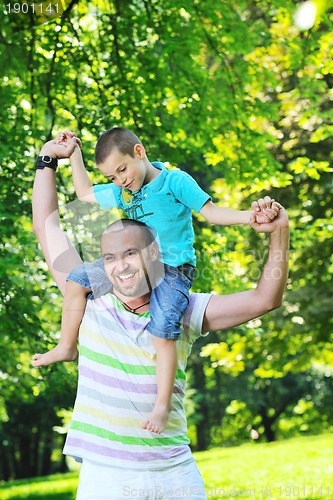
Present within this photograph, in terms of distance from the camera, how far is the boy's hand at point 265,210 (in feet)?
6.36

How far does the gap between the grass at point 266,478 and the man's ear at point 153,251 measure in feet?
15.7

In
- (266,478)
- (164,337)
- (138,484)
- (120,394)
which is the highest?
(164,337)

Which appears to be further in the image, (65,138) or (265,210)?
(65,138)

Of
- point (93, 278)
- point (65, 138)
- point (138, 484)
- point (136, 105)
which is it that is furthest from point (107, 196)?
point (136, 105)

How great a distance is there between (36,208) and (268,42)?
740cm

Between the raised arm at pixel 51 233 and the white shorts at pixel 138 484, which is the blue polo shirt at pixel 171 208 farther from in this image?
the white shorts at pixel 138 484

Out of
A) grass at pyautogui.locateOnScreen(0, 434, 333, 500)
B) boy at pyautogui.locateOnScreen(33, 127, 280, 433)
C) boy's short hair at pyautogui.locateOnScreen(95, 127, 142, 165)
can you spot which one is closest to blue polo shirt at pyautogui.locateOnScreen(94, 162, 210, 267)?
boy at pyautogui.locateOnScreen(33, 127, 280, 433)

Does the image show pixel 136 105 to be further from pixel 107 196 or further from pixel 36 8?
pixel 107 196

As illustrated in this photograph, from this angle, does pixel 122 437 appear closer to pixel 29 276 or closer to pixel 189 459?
pixel 189 459

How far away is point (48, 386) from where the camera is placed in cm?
773

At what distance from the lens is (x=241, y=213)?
84.9 inches

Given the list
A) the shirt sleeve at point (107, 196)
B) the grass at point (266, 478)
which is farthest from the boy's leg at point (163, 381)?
the grass at point (266, 478)

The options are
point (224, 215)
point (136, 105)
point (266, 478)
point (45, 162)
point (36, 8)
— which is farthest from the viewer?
point (266, 478)

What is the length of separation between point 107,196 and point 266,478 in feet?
26.8
